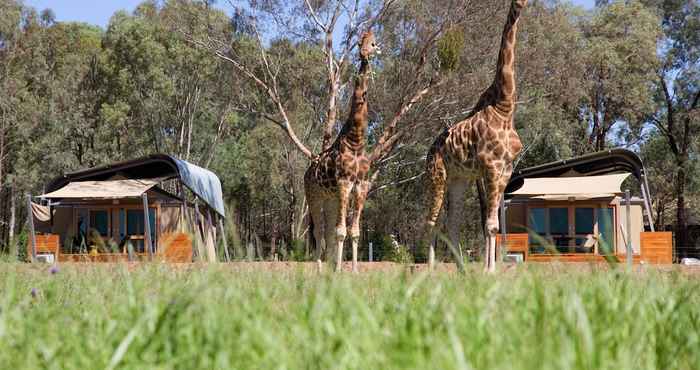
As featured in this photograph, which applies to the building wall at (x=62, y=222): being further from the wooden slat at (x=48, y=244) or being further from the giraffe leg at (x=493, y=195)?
the giraffe leg at (x=493, y=195)

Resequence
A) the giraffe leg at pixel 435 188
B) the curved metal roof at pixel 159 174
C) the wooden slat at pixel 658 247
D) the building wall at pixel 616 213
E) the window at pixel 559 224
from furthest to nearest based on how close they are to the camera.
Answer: the window at pixel 559 224
the building wall at pixel 616 213
the curved metal roof at pixel 159 174
the wooden slat at pixel 658 247
the giraffe leg at pixel 435 188

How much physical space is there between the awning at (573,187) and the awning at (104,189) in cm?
864

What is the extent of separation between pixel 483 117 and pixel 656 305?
5894mm

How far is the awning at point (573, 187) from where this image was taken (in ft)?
62.9

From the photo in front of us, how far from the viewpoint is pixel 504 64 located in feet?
31.3

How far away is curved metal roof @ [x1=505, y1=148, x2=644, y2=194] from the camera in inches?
760

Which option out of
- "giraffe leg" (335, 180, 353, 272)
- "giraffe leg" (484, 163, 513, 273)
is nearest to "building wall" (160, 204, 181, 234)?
"giraffe leg" (335, 180, 353, 272)

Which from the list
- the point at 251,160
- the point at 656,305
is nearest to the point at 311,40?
the point at 251,160

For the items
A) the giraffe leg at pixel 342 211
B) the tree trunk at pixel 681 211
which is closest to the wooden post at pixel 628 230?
the giraffe leg at pixel 342 211

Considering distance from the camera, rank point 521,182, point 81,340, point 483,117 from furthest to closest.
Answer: point 521,182
point 483,117
point 81,340

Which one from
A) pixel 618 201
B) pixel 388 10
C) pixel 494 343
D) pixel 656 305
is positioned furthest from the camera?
pixel 388 10

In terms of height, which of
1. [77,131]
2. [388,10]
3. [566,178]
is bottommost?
[566,178]

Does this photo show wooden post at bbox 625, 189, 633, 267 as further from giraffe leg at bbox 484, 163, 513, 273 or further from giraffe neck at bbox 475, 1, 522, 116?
giraffe neck at bbox 475, 1, 522, 116

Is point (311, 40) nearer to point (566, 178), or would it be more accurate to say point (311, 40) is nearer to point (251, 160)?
point (566, 178)
